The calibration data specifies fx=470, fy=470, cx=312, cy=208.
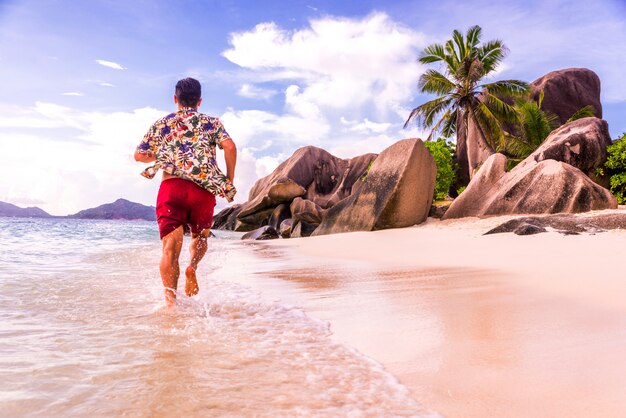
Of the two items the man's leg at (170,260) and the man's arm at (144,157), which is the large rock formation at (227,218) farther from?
the man's leg at (170,260)

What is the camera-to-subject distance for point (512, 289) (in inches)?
128

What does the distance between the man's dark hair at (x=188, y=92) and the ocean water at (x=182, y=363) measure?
1525 mm

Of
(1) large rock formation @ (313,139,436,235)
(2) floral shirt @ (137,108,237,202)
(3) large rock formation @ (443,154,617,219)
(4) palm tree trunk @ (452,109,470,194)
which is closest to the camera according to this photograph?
(2) floral shirt @ (137,108,237,202)

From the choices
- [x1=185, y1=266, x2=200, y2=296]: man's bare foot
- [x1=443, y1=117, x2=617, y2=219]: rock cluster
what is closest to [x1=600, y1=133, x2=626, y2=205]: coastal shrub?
[x1=443, y1=117, x2=617, y2=219]: rock cluster

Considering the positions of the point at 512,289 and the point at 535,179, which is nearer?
the point at 512,289

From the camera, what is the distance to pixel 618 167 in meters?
16.4

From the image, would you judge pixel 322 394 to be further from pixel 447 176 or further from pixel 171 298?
pixel 447 176

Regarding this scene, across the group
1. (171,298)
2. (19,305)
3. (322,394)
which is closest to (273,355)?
(322,394)

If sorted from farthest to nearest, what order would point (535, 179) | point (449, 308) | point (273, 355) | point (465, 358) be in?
point (535, 179)
point (449, 308)
point (273, 355)
point (465, 358)

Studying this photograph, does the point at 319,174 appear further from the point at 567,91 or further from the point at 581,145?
the point at 581,145

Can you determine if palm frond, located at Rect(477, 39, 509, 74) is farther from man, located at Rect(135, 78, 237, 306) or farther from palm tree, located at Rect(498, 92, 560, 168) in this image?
man, located at Rect(135, 78, 237, 306)

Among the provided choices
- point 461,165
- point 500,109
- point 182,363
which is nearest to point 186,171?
point 182,363

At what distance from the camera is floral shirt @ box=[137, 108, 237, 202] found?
3.53m

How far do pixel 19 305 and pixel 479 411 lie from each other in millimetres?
3249
